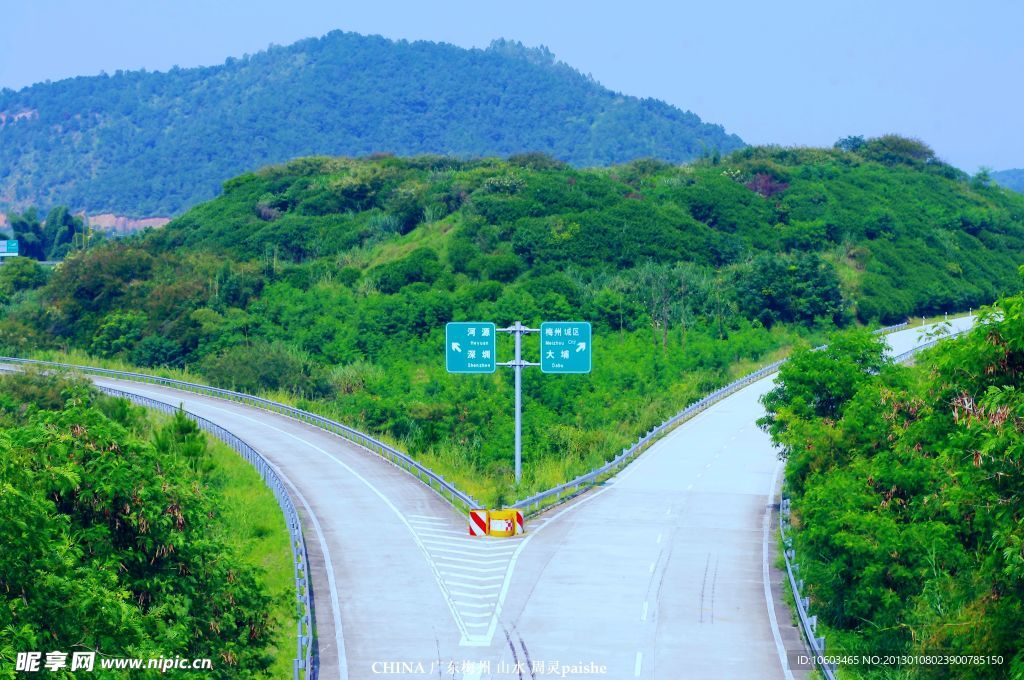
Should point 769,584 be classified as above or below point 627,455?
below

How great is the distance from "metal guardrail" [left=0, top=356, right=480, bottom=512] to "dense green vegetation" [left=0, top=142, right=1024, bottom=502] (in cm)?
164

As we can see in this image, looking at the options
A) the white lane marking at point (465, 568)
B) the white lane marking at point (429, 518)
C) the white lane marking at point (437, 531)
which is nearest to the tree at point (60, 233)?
the white lane marking at point (429, 518)

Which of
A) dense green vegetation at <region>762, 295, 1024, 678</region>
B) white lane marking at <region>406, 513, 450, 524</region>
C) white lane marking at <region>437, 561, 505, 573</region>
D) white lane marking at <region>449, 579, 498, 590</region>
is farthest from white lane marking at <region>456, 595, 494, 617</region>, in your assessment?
white lane marking at <region>406, 513, 450, 524</region>

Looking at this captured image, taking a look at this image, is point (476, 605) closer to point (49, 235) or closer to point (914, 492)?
point (914, 492)

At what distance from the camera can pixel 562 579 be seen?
28359mm

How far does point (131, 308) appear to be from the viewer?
268 ft

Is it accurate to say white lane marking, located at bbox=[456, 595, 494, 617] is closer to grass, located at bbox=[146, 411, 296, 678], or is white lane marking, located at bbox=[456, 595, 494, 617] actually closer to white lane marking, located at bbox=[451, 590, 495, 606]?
white lane marking, located at bbox=[451, 590, 495, 606]

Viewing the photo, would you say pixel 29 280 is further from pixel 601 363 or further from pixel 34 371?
pixel 601 363

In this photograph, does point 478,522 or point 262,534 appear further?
point 262,534

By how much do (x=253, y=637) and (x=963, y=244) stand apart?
9397 centimetres

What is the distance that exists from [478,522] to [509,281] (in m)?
51.0

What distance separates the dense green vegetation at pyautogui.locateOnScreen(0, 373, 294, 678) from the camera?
14875 mm

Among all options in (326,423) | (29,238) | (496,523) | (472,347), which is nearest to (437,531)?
(496,523)

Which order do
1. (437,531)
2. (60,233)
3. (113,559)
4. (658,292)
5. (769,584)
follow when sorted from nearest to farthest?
(113,559)
(769,584)
(437,531)
(658,292)
(60,233)
